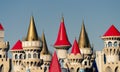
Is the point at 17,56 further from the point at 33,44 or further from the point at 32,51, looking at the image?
the point at 33,44

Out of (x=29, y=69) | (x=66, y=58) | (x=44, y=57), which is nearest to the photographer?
(x=29, y=69)

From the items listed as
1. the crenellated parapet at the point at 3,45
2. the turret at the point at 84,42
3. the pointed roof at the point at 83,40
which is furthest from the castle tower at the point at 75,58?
the crenellated parapet at the point at 3,45

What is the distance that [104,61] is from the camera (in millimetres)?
103875

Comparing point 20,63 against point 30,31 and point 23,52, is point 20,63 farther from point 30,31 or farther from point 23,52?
point 30,31

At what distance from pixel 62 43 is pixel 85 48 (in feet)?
13.6

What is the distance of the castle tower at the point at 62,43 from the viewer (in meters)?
100

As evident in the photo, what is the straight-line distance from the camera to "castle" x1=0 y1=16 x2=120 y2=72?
92.9 meters

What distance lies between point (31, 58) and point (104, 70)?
12731 millimetres

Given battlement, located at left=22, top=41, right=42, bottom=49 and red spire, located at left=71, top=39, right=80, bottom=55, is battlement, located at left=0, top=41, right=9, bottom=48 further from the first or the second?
red spire, located at left=71, top=39, right=80, bottom=55

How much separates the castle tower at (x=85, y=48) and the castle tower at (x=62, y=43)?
2746mm

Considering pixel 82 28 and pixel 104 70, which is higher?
pixel 82 28

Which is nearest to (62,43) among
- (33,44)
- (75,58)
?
(75,58)

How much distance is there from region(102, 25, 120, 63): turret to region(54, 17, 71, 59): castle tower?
6.14 m

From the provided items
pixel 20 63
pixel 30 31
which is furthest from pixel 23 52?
pixel 30 31
